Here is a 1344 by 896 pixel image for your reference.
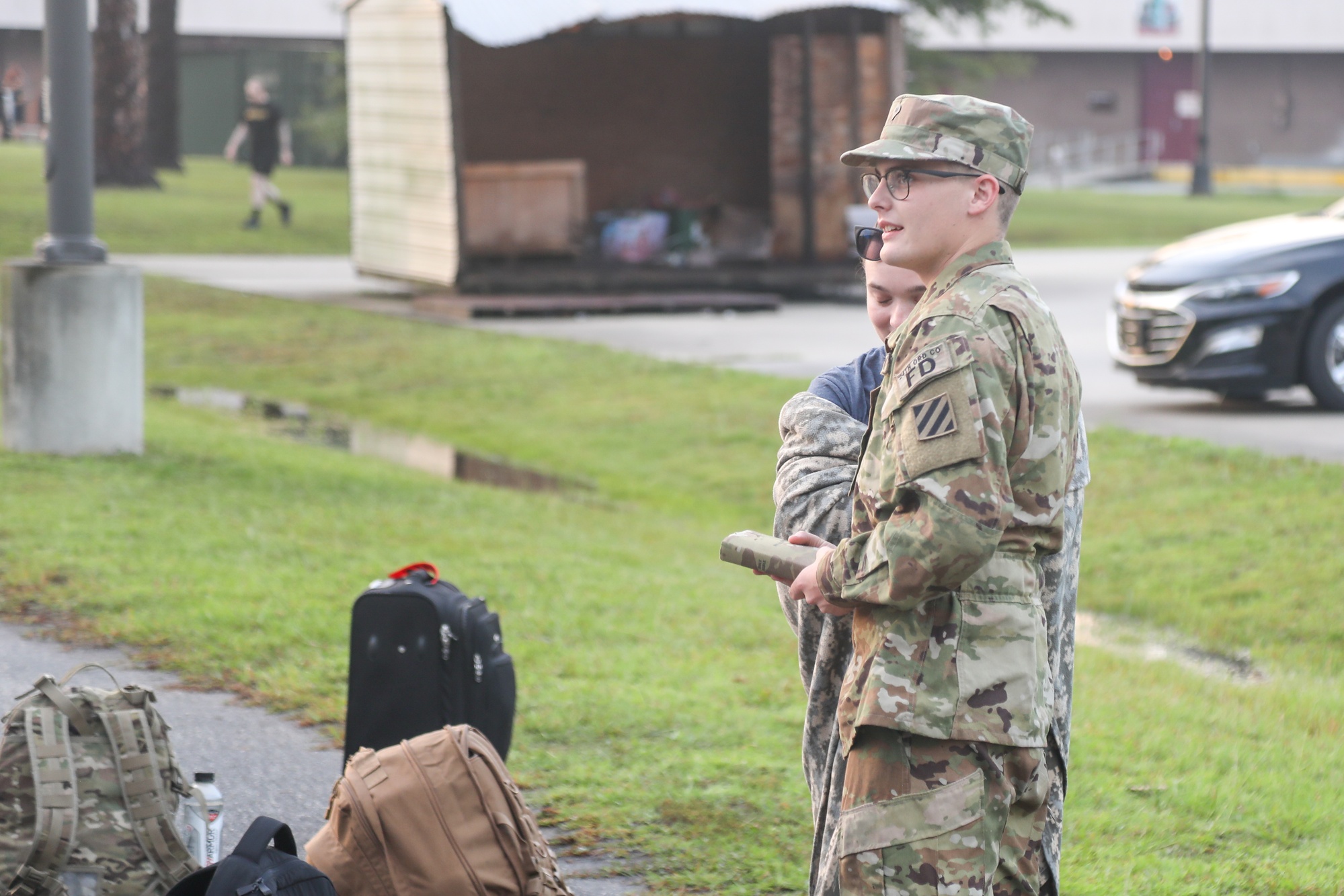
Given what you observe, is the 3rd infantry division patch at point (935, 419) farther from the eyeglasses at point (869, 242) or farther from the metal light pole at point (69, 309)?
the metal light pole at point (69, 309)

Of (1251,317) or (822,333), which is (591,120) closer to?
(822,333)

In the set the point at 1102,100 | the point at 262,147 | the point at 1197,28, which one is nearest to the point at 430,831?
the point at 262,147

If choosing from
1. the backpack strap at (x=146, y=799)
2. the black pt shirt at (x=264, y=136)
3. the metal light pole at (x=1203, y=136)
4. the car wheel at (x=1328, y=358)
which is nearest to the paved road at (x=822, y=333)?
the car wheel at (x=1328, y=358)

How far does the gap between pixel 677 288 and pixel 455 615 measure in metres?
14.8

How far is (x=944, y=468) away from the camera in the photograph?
224cm

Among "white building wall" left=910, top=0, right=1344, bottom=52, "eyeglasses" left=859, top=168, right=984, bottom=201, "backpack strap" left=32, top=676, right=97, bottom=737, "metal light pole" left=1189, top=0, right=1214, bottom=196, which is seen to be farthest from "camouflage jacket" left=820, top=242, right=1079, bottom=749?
"white building wall" left=910, top=0, right=1344, bottom=52

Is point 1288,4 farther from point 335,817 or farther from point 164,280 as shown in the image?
point 335,817

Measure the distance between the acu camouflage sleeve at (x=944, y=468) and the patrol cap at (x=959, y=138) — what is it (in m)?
0.23

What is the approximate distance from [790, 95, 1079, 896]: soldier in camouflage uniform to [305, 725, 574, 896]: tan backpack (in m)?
0.92

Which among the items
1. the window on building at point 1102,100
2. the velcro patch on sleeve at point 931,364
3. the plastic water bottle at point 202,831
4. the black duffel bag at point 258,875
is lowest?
the plastic water bottle at point 202,831

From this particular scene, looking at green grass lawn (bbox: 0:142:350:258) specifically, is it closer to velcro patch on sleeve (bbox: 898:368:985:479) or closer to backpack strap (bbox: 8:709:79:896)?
backpack strap (bbox: 8:709:79:896)

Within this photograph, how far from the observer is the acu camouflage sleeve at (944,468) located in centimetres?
223

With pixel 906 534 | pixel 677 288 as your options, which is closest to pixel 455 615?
pixel 906 534

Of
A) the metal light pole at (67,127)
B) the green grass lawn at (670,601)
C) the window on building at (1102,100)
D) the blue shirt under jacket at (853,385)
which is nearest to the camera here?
the blue shirt under jacket at (853,385)
